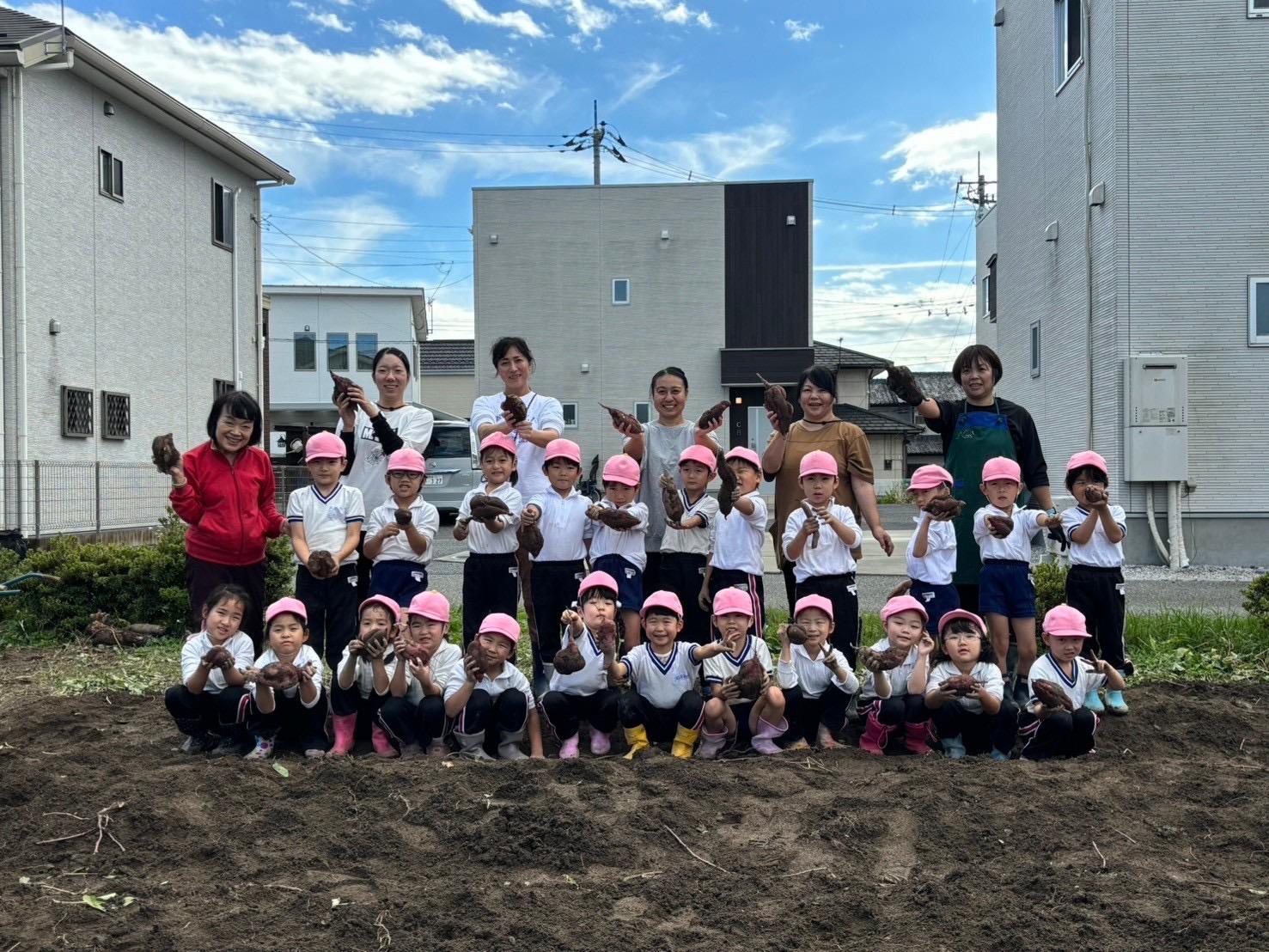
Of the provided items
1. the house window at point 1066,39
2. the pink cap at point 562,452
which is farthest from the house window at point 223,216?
the pink cap at point 562,452

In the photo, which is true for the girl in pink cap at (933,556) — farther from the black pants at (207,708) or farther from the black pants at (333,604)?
the black pants at (207,708)

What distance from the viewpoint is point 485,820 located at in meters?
3.95

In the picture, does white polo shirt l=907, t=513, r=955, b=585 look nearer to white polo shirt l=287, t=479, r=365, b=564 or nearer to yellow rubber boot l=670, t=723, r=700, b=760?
yellow rubber boot l=670, t=723, r=700, b=760

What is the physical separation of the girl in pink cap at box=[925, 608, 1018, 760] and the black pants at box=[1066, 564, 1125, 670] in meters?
0.94

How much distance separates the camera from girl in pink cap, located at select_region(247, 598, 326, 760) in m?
5.02

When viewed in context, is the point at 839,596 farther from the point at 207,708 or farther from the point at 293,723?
the point at 207,708

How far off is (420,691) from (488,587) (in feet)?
2.41

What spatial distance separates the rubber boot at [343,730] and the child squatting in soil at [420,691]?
170 mm

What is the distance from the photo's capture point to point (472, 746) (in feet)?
16.6

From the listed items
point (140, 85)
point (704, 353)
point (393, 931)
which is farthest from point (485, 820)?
point (704, 353)

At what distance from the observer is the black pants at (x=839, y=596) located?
5445 millimetres

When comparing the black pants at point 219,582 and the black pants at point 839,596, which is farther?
the black pants at point 219,582

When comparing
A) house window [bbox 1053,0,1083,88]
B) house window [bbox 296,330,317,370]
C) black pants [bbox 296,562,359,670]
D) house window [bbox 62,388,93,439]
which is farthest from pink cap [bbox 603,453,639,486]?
house window [bbox 296,330,317,370]

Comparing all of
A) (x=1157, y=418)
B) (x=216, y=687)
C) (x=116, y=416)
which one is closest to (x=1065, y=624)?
(x=216, y=687)
